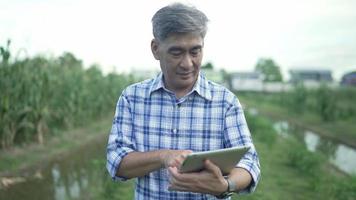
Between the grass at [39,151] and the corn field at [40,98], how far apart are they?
0.73ft

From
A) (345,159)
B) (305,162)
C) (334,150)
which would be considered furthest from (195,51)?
(334,150)

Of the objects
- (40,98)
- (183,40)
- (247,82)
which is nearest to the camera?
(183,40)

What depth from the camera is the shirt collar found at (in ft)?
5.92

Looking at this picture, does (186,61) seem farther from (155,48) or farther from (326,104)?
(326,104)

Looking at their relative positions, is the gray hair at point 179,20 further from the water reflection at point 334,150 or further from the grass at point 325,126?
the grass at point 325,126

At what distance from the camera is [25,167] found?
7789mm

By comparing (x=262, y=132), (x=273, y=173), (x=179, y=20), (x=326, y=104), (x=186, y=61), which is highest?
(x=179, y=20)

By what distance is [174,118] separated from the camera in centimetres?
181

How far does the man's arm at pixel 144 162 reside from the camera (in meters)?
1.62

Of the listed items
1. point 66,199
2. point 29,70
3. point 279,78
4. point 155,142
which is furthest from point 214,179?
point 279,78

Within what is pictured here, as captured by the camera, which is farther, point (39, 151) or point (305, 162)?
point (39, 151)

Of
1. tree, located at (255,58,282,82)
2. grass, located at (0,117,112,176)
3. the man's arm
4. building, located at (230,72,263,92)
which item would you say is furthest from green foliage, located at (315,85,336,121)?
tree, located at (255,58,282,82)

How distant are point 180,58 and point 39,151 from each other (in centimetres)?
792

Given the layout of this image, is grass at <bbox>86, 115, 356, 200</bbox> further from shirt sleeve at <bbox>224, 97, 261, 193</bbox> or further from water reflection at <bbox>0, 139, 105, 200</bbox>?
shirt sleeve at <bbox>224, 97, 261, 193</bbox>
